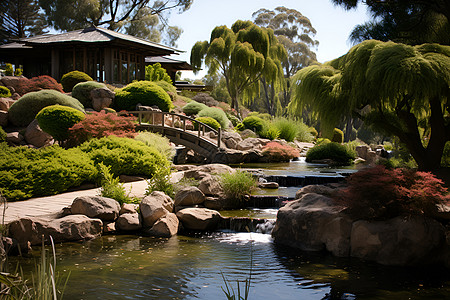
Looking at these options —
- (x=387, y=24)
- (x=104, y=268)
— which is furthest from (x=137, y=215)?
(x=387, y=24)

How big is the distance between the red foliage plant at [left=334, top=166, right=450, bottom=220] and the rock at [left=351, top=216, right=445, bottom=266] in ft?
0.65

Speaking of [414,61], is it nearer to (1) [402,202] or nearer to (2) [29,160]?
(1) [402,202]

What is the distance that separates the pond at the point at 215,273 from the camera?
16.8ft

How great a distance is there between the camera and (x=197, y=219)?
8.28 meters

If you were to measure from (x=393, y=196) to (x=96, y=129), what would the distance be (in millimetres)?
10317

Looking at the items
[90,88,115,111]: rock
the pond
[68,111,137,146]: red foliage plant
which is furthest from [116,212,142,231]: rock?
[90,88,115,111]: rock

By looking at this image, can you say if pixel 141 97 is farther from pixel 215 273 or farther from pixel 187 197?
pixel 215 273

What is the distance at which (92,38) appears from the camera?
25.6 meters

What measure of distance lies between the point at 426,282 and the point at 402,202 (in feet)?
4.86

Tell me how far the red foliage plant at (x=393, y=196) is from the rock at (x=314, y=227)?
0.31 metres

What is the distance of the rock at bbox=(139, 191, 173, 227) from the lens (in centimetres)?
814

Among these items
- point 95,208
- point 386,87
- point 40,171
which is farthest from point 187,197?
point 386,87

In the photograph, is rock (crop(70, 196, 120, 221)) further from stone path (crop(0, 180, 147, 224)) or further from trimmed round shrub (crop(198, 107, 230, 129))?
trimmed round shrub (crop(198, 107, 230, 129))

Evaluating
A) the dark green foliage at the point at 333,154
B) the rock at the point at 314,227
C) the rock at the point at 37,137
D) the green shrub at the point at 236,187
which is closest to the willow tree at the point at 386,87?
the green shrub at the point at 236,187
